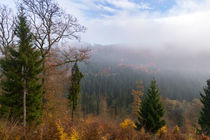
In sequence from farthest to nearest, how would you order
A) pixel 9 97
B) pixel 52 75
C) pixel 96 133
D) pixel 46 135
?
pixel 52 75 → pixel 9 97 → pixel 96 133 → pixel 46 135

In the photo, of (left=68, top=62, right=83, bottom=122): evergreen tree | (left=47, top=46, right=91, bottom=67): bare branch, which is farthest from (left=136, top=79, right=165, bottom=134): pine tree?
(left=47, top=46, right=91, bottom=67): bare branch

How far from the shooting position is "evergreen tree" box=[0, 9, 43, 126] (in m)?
8.31

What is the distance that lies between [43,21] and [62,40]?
1928mm

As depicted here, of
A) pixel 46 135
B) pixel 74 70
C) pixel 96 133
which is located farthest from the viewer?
pixel 74 70

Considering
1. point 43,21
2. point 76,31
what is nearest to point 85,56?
point 76,31

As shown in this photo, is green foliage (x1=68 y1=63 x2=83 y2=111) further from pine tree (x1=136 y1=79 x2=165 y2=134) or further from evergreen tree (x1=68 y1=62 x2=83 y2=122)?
pine tree (x1=136 y1=79 x2=165 y2=134)

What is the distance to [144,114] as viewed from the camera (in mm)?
15945

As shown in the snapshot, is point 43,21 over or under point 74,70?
over

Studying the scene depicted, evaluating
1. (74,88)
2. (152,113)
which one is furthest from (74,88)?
(152,113)

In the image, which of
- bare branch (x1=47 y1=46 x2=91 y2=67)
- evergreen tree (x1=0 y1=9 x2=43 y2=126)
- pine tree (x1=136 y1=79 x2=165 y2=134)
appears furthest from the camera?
pine tree (x1=136 y1=79 x2=165 y2=134)

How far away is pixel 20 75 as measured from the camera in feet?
27.6

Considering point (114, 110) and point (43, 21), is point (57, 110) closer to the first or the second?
point (43, 21)

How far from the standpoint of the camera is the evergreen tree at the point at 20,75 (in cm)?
831

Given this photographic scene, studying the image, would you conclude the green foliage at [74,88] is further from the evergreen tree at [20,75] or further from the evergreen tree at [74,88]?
the evergreen tree at [20,75]
